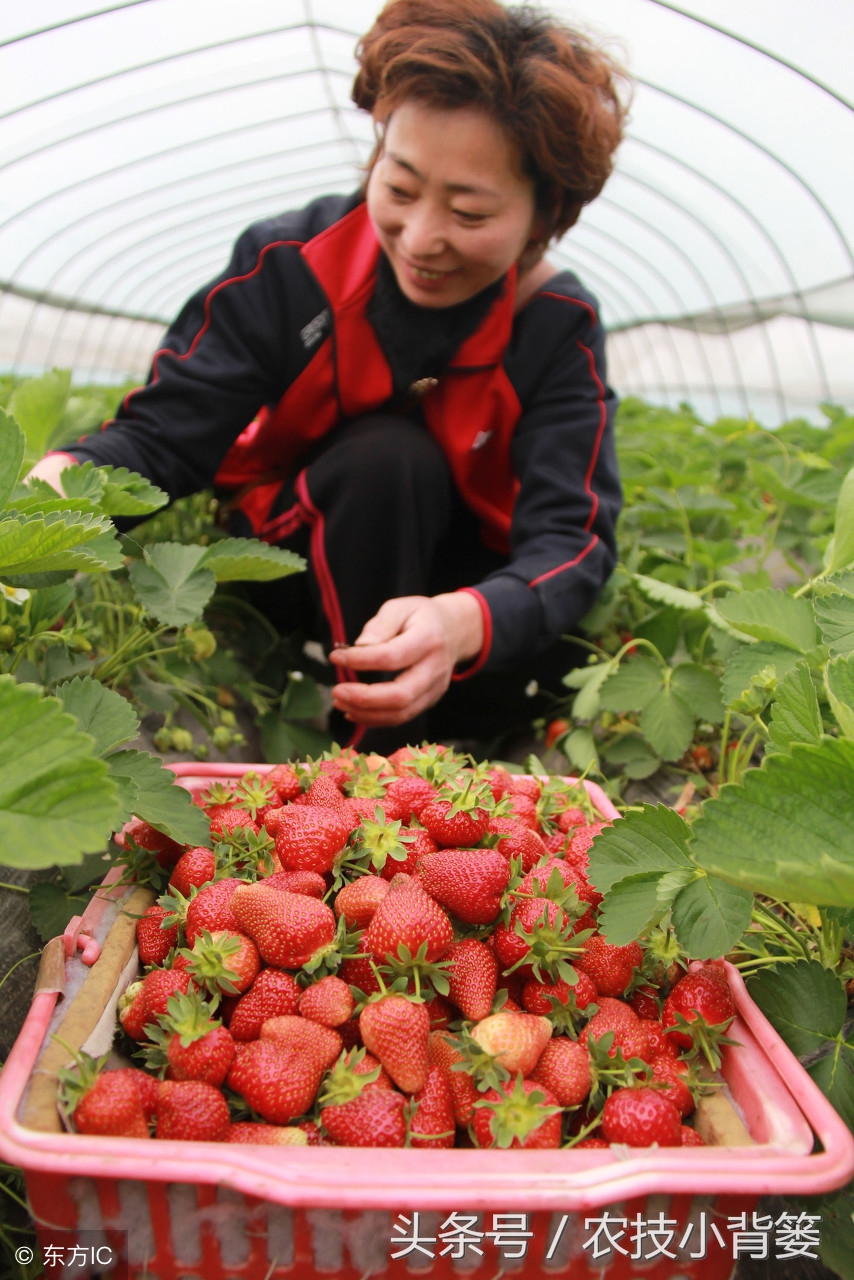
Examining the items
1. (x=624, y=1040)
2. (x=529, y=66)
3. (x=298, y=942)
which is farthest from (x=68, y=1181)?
(x=529, y=66)

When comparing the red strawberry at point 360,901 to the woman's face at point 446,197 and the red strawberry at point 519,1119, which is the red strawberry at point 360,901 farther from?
the woman's face at point 446,197

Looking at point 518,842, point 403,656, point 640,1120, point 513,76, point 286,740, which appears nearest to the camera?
point 640,1120

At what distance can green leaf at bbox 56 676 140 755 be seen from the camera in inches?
33.0

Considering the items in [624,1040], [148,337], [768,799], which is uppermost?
[148,337]

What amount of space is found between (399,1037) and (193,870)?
0.27m

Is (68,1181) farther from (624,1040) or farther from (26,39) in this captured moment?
(26,39)

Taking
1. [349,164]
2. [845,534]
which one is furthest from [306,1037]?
[349,164]

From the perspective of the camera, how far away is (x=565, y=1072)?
2.33 ft

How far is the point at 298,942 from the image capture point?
76 cm

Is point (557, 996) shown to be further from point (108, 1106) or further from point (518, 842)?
point (108, 1106)

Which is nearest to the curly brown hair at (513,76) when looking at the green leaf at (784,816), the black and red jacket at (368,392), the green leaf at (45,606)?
the black and red jacket at (368,392)

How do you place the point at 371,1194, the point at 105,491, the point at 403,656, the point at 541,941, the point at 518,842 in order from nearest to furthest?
1. the point at 371,1194
2. the point at 541,941
3. the point at 518,842
4. the point at 105,491
5. the point at 403,656

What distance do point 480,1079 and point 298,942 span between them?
18cm

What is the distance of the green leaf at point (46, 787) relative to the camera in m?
0.56
